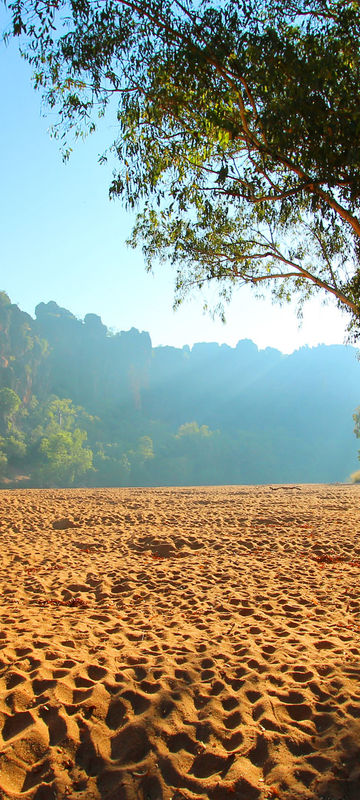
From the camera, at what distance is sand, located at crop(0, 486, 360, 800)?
2309mm

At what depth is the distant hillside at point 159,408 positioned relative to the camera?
62.5 metres

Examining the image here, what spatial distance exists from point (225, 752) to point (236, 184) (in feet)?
25.0

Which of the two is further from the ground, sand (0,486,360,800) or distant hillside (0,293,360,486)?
distant hillside (0,293,360,486)

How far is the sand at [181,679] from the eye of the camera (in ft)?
7.57

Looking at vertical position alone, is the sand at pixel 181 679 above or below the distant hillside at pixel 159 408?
below

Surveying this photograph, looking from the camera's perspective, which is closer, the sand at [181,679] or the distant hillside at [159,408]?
the sand at [181,679]

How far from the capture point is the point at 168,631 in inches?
157

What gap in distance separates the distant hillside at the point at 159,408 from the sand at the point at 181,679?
50.1 m

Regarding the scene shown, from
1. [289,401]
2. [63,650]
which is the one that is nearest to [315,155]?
Answer: [63,650]

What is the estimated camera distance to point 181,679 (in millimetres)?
3062

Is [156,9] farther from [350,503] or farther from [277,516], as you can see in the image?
[350,503]

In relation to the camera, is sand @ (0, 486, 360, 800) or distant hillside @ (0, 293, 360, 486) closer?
sand @ (0, 486, 360, 800)

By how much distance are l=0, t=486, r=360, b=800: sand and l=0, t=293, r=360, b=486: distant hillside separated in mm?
50081

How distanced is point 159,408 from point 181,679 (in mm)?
93967
